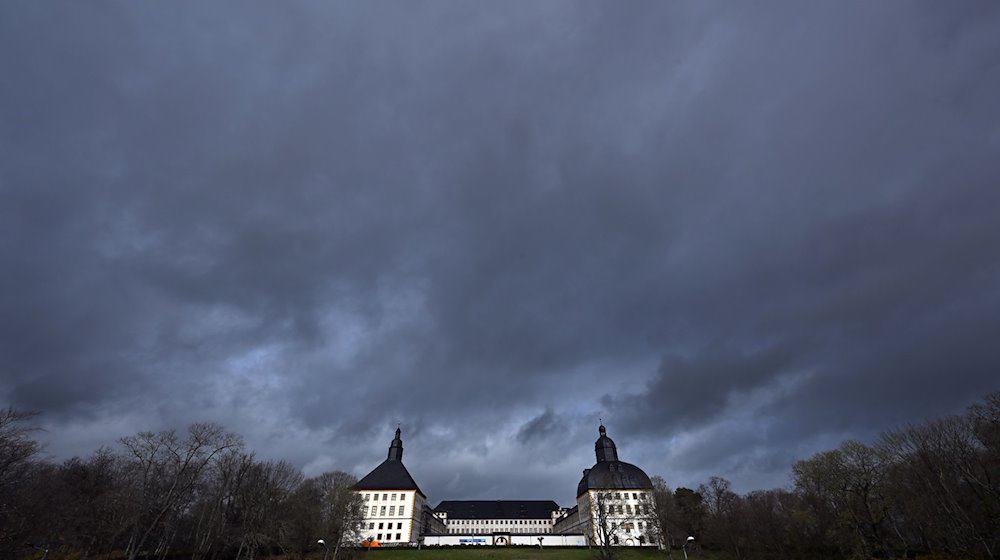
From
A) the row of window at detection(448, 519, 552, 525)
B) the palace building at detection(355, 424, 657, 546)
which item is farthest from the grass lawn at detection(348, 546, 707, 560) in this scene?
the row of window at detection(448, 519, 552, 525)

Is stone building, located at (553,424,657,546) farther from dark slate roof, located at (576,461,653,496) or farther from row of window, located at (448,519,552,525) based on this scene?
row of window, located at (448,519,552,525)

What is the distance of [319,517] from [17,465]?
32.1m

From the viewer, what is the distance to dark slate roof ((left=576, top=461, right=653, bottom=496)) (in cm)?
10544

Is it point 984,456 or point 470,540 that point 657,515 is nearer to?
point 984,456

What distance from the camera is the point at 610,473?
350 ft

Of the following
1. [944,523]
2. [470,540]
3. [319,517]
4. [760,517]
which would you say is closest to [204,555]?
[319,517]

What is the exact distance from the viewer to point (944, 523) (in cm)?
4506

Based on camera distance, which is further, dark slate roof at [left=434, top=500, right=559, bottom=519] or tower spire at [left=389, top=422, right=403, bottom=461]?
dark slate roof at [left=434, top=500, right=559, bottom=519]

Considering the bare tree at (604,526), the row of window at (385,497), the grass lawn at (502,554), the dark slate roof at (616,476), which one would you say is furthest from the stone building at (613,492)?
the row of window at (385,497)

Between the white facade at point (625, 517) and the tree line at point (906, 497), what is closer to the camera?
the tree line at point (906, 497)

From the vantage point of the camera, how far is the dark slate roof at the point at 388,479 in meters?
106

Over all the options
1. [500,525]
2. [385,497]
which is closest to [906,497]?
[385,497]

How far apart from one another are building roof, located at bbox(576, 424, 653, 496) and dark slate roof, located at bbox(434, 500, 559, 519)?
217 feet

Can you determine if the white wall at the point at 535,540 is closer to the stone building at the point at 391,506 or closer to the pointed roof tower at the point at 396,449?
the stone building at the point at 391,506
